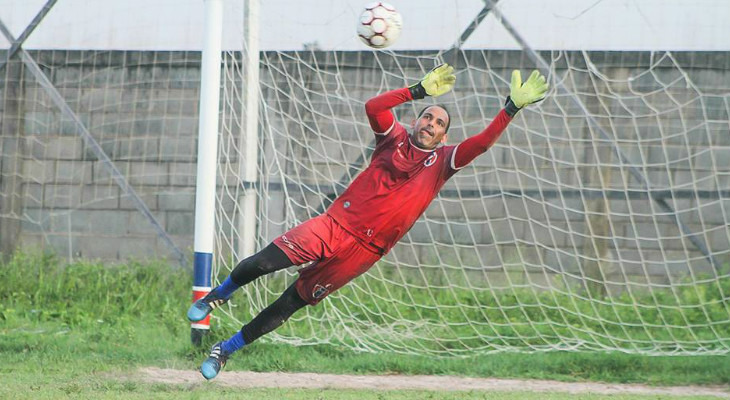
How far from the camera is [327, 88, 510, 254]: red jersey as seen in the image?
6008mm

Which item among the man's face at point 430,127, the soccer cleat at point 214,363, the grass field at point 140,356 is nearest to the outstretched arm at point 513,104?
the man's face at point 430,127

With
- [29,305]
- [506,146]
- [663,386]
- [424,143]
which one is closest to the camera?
[424,143]

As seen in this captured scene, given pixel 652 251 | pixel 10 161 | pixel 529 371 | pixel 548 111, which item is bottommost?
pixel 529 371

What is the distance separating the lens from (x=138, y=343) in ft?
27.3

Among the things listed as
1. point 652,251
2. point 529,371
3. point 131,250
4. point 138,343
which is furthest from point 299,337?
point 652,251

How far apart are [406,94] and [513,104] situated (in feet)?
2.13

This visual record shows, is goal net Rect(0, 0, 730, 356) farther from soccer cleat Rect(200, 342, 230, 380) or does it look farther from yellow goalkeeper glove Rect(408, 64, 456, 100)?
yellow goalkeeper glove Rect(408, 64, 456, 100)

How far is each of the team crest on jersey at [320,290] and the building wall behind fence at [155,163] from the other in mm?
3063

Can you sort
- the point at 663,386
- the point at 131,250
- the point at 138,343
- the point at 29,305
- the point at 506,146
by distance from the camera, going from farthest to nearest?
1. the point at 131,250
2. the point at 29,305
3. the point at 506,146
4. the point at 138,343
5. the point at 663,386

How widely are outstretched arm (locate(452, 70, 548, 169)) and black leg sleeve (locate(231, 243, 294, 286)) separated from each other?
50.7 inches

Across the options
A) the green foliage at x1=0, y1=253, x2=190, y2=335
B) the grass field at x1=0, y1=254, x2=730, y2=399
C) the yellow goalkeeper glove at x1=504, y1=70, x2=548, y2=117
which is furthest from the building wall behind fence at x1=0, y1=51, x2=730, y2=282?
the yellow goalkeeper glove at x1=504, y1=70, x2=548, y2=117

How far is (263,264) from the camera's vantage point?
5.78 metres

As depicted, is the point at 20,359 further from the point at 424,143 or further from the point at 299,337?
the point at 424,143

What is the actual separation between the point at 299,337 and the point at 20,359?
89.7 inches
